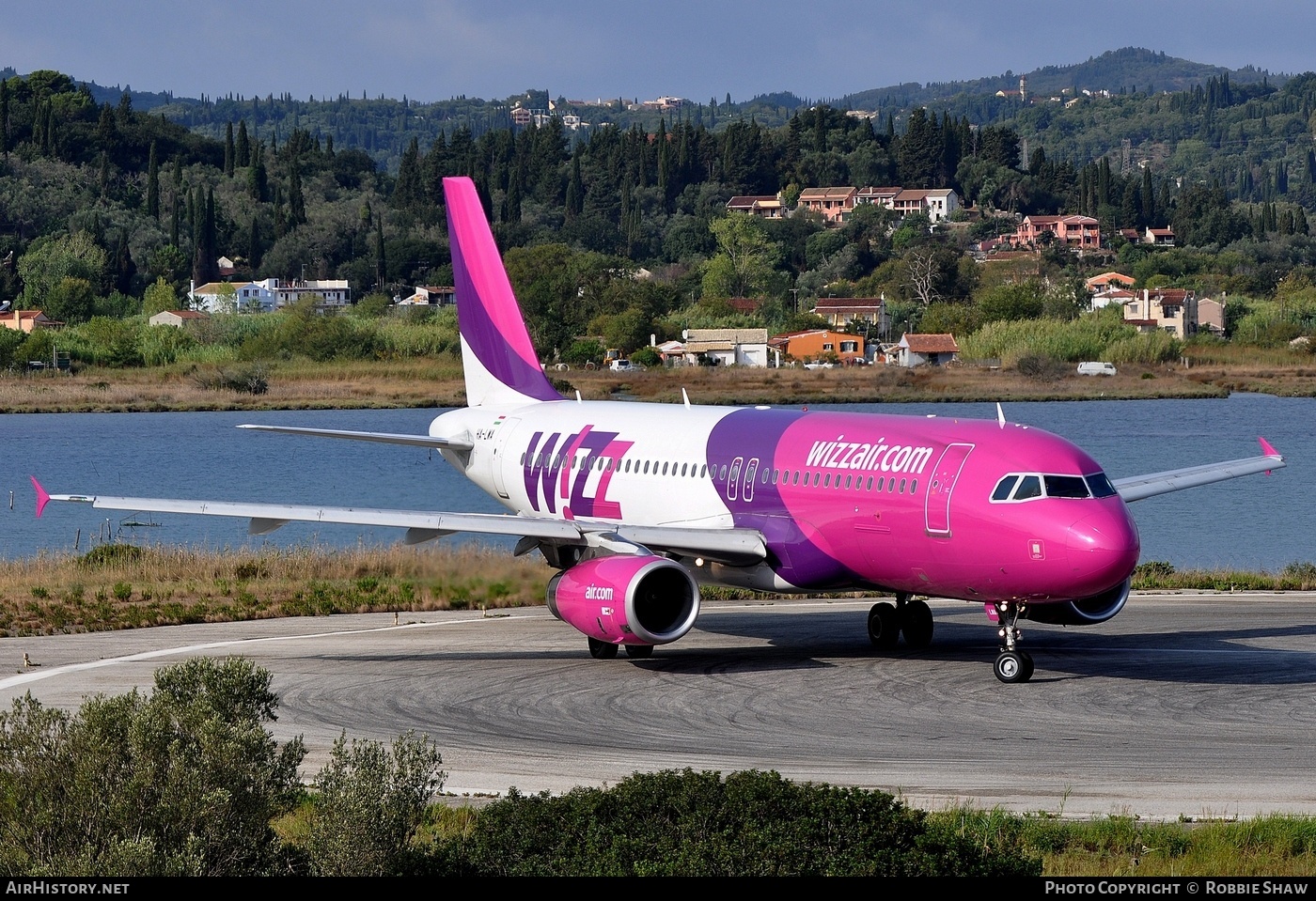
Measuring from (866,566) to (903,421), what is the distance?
285 cm

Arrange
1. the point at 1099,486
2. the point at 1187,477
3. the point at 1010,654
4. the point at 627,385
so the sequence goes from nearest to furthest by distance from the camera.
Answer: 1. the point at 1099,486
2. the point at 1010,654
3. the point at 1187,477
4. the point at 627,385

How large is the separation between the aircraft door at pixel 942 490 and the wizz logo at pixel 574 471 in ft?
26.4

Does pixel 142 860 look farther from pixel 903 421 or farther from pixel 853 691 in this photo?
pixel 903 421

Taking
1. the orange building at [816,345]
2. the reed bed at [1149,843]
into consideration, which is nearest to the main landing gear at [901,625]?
the reed bed at [1149,843]

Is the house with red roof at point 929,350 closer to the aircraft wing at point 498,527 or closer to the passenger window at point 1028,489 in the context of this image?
the aircraft wing at point 498,527

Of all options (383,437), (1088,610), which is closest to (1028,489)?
(1088,610)

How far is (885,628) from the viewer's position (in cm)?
3195

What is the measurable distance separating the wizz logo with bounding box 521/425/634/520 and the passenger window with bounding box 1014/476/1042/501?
31.3 ft

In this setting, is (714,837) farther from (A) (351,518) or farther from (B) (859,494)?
(A) (351,518)

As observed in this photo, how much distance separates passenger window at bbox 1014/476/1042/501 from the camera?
26.8 m

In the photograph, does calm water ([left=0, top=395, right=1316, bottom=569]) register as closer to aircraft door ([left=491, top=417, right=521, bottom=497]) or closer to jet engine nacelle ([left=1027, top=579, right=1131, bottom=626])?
aircraft door ([left=491, top=417, right=521, bottom=497])

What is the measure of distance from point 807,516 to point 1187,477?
8603mm

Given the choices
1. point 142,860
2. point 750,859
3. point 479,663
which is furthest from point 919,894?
point 479,663

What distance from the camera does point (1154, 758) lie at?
73.5 ft
